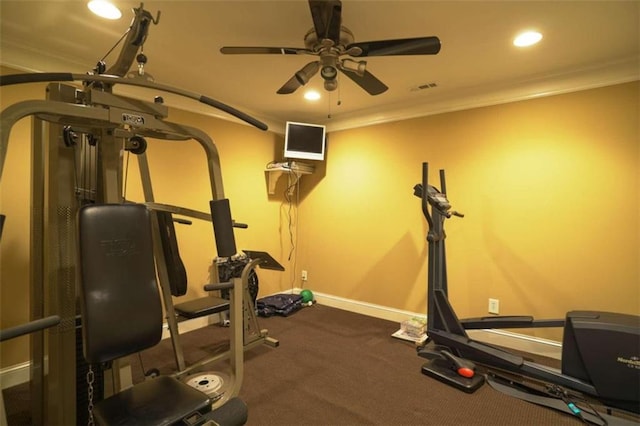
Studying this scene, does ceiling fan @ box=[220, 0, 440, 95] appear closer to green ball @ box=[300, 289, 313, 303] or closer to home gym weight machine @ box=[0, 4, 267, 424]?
home gym weight machine @ box=[0, 4, 267, 424]

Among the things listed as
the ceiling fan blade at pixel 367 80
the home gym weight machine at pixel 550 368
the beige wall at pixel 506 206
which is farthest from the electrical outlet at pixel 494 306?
the ceiling fan blade at pixel 367 80

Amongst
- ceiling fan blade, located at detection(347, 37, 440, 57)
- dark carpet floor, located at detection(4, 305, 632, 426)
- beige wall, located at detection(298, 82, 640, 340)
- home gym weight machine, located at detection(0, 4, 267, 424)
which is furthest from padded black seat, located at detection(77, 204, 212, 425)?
beige wall, located at detection(298, 82, 640, 340)

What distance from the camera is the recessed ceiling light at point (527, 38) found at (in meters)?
2.08

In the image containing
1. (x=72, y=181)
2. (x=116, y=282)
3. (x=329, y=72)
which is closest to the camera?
(x=116, y=282)

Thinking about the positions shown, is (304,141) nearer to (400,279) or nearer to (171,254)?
(400,279)

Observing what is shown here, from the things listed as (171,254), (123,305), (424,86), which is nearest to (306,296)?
(171,254)

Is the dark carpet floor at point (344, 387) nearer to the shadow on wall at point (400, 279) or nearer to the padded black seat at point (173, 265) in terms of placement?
the shadow on wall at point (400, 279)

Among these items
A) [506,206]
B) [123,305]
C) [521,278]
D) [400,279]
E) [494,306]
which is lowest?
[494,306]

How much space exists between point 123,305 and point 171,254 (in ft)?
3.21

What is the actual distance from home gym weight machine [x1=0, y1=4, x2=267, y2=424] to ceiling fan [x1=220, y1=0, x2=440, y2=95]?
22.2 inches

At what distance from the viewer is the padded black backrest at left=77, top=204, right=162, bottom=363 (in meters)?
1.23

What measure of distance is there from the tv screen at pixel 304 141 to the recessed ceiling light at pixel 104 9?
6.77 ft

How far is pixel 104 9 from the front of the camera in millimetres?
1845

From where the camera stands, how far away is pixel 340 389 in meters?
2.24
